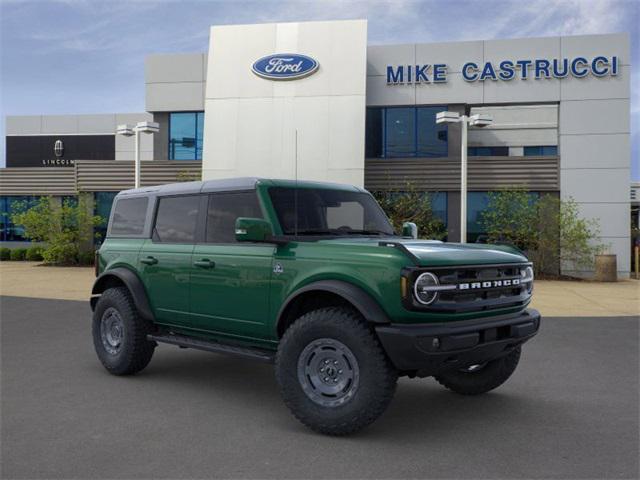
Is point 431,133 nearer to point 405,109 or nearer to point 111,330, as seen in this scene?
point 405,109

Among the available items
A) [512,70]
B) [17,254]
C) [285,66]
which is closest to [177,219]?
[285,66]

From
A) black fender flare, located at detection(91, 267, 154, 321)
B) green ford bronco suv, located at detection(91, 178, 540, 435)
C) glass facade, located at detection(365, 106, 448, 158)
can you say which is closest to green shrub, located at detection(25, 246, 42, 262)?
glass facade, located at detection(365, 106, 448, 158)

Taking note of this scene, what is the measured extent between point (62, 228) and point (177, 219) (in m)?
20.6

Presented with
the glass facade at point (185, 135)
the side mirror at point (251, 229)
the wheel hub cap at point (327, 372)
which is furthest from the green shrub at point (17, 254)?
the wheel hub cap at point (327, 372)

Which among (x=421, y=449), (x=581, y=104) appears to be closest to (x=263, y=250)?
(x=421, y=449)

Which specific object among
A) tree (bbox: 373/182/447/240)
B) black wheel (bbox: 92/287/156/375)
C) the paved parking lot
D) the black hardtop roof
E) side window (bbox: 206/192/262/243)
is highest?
tree (bbox: 373/182/447/240)

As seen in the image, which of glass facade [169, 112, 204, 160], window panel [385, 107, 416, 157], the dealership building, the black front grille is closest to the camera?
the black front grille

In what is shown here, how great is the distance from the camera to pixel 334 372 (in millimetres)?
4492

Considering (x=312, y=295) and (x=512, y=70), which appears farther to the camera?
(x=512, y=70)

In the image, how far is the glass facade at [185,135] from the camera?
82.3 ft

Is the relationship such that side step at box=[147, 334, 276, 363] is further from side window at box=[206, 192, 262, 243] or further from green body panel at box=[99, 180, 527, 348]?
side window at box=[206, 192, 262, 243]

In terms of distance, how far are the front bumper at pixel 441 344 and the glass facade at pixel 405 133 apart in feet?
64.0

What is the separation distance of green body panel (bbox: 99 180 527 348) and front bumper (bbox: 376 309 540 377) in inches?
4.4

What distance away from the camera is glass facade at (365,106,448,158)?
2333 centimetres
